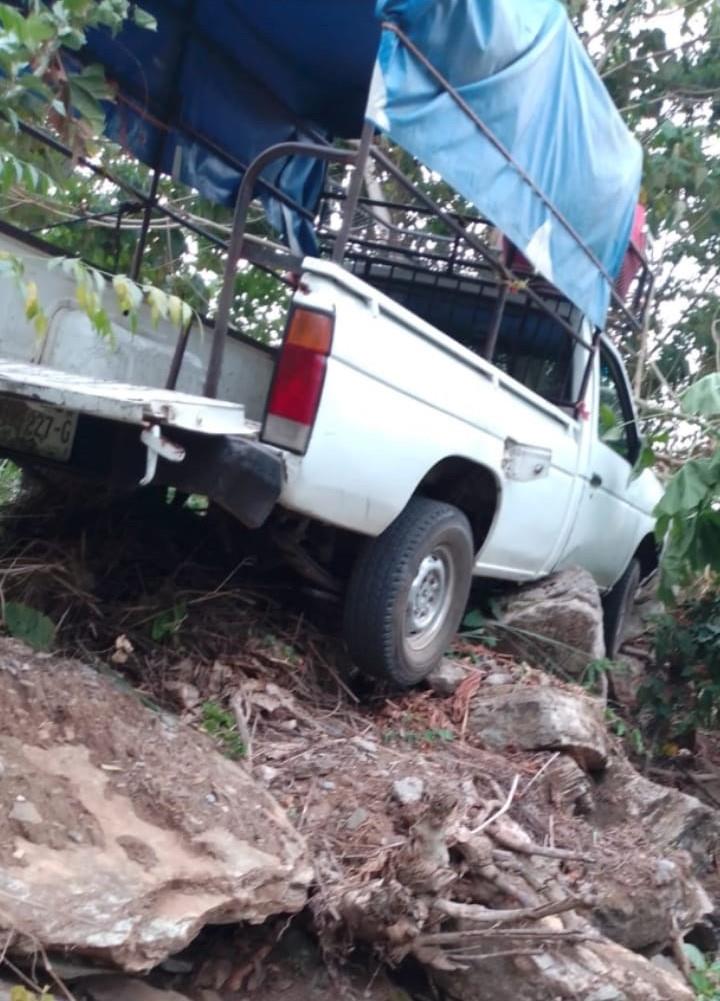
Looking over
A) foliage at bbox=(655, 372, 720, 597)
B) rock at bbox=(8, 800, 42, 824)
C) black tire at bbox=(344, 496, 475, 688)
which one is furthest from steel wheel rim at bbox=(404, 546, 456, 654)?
Result: rock at bbox=(8, 800, 42, 824)

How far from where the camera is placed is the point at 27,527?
457cm

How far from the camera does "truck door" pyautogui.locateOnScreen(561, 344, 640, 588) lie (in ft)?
20.4

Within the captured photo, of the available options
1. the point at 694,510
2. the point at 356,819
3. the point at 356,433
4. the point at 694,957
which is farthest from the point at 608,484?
the point at 356,819

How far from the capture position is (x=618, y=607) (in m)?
7.39

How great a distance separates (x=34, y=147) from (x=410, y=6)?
5.43 ft

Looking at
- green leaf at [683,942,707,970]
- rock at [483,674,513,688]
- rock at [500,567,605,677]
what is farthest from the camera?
rock at [500,567,605,677]

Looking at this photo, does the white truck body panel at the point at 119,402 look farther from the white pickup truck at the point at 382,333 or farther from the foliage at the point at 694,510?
the foliage at the point at 694,510

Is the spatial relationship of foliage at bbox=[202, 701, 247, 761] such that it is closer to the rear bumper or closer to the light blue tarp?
the rear bumper

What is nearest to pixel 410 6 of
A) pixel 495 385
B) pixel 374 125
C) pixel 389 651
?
pixel 374 125

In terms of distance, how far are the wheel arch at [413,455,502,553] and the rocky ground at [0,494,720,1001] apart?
0.66 metres

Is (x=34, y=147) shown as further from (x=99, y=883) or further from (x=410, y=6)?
(x=99, y=883)

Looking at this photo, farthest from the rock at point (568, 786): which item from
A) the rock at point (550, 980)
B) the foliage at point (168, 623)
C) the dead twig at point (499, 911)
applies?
the foliage at point (168, 623)

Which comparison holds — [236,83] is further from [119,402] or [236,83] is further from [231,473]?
[119,402]

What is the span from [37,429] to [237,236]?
1.06 m
